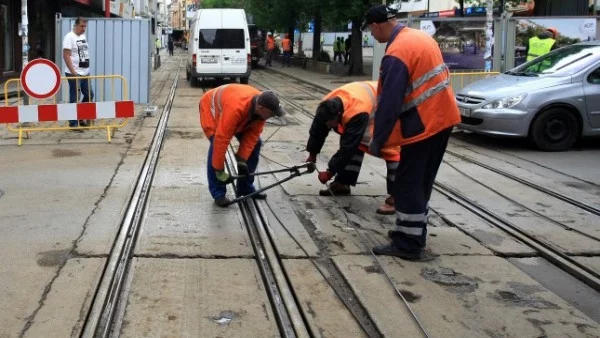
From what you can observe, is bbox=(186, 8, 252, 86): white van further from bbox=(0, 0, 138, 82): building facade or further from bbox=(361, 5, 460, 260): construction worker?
bbox=(361, 5, 460, 260): construction worker

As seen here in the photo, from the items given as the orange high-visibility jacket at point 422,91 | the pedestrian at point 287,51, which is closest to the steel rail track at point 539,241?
the orange high-visibility jacket at point 422,91

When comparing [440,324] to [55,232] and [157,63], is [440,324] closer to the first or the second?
[55,232]

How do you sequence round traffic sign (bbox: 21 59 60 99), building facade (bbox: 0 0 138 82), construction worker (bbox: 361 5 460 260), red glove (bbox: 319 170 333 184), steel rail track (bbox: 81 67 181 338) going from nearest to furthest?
steel rail track (bbox: 81 67 181 338) → construction worker (bbox: 361 5 460 260) → red glove (bbox: 319 170 333 184) → round traffic sign (bbox: 21 59 60 99) → building facade (bbox: 0 0 138 82)

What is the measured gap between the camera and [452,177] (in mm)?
8398

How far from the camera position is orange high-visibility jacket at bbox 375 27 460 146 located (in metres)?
4.93

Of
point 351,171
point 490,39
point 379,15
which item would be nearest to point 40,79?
point 351,171

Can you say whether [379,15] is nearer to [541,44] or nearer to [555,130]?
[555,130]

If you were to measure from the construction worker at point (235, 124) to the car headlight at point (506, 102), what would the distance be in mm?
4868

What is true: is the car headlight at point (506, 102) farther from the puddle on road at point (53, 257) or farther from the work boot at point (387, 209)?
the puddle on road at point (53, 257)

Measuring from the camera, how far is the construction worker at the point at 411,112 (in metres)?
4.91

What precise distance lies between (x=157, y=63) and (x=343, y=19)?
12.1m

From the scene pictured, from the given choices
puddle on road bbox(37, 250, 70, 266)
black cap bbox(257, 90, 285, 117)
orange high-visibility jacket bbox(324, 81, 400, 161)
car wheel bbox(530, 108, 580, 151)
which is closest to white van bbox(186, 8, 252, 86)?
car wheel bbox(530, 108, 580, 151)

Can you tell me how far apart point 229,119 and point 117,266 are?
1.74 metres

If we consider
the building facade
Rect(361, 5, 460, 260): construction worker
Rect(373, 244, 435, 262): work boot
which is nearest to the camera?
Rect(361, 5, 460, 260): construction worker
